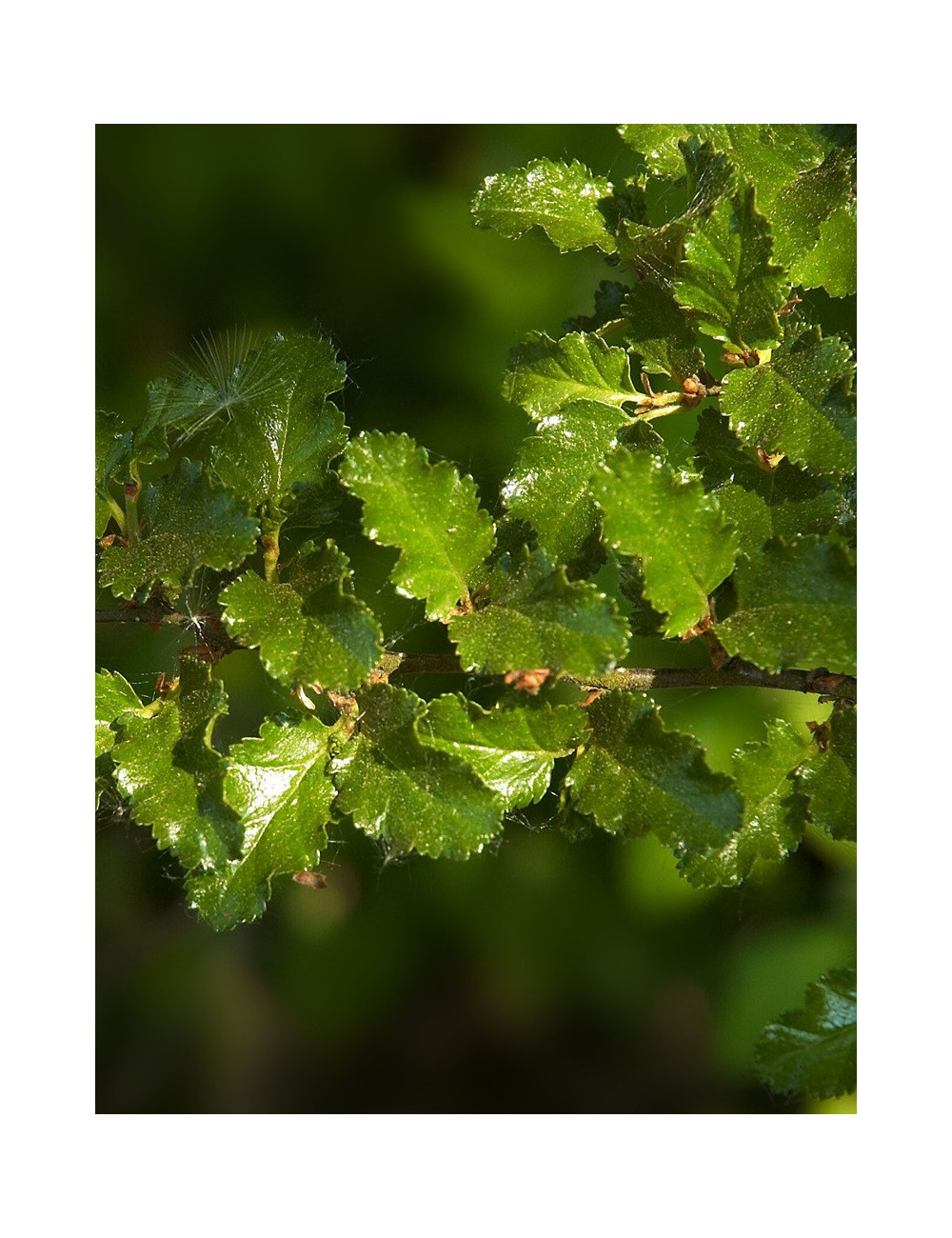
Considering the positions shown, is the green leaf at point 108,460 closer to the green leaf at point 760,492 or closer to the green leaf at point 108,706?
the green leaf at point 108,706

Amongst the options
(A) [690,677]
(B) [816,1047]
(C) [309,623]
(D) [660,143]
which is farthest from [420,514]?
(B) [816,1047]

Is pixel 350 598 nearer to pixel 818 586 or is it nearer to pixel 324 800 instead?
pixel 324 800

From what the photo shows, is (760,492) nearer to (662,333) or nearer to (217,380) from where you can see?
(662,333)

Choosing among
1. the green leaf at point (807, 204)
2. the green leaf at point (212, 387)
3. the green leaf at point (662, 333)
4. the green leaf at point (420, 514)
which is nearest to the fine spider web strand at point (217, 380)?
the green leaf at point (212, 387)

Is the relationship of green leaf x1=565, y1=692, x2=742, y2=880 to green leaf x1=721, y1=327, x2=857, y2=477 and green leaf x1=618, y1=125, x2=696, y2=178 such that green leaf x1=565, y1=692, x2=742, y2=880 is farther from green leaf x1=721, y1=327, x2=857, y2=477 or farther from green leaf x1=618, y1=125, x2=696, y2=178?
green leaf x1=618, y1=125, x2=696, y2=178

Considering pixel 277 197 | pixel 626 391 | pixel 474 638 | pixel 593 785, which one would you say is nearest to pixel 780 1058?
pixel 593 785
